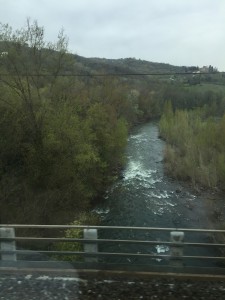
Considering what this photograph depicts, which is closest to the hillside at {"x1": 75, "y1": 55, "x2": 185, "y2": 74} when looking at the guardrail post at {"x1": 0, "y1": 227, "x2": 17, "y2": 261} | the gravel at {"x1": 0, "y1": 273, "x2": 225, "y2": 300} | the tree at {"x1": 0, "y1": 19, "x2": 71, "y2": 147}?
the tree at {"x1": 0, "y1": 19, "x2": 71, "y2": 147}

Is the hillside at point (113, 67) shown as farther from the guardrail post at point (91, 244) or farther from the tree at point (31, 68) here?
the guardrail post at point (91, 244)

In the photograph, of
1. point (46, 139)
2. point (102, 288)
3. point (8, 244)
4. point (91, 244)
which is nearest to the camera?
point (102, 288)

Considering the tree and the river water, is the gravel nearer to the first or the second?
the river water

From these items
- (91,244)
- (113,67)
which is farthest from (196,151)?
(91,244)

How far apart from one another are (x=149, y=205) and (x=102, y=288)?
23448 millimetres

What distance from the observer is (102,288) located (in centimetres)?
698

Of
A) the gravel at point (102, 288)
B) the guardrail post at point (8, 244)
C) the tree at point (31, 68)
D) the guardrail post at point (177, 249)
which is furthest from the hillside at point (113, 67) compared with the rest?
the gravel at point (102, 288)

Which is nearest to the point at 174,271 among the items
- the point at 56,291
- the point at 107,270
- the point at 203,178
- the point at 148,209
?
the point at 107,270

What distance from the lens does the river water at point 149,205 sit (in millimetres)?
23328

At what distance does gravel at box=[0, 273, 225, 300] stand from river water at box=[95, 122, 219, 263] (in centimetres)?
1261

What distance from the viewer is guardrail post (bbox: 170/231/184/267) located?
7.57 meters

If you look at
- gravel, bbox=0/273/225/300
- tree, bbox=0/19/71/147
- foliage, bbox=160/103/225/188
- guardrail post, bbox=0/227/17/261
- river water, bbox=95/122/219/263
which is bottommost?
river water, bbox=95/122/219/263

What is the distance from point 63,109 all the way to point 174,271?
22.0 m

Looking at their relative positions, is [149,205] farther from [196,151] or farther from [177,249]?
[177,249]
